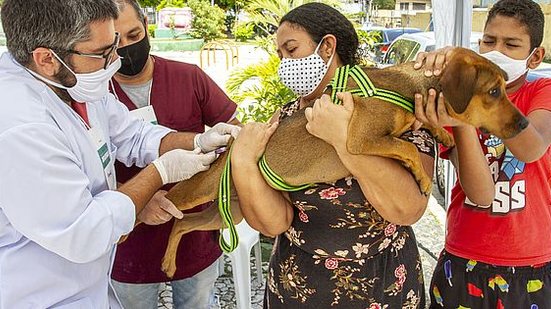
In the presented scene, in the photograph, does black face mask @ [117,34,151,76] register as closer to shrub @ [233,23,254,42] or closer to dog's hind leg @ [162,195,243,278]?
dog's hind leg @ [162,195,243,278]

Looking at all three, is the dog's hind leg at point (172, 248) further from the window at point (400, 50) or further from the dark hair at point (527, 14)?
the window at point (400, 50)

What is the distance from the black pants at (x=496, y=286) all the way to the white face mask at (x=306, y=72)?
975 mm

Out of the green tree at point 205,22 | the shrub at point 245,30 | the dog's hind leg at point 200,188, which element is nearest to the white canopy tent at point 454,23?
the dog's hind leg at point 200,188

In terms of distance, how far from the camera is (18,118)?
1597mm

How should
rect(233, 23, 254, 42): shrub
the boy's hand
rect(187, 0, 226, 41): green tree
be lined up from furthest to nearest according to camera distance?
1. rect(187, 0, 226, 41): green tree
2. rect(233, 23, 254, 42): shrub
3. the boy's hand

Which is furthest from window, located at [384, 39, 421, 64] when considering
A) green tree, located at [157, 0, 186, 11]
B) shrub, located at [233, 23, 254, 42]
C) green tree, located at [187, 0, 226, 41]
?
green tree, located at [157, 0, 186, 11]

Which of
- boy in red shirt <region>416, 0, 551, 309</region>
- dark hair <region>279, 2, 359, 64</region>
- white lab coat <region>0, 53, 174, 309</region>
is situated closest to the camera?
white lab coat <region>0, 53, 174, 309</region>

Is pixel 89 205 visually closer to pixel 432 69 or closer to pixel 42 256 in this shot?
pixel 42 256

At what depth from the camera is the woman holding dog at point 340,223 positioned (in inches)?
70.5

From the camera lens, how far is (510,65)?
227 centimetres

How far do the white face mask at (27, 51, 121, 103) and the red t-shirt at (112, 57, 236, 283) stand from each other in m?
0.70

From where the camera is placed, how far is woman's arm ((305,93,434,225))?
1746 millimetres

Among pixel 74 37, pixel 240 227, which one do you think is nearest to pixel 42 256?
pixel 74 37

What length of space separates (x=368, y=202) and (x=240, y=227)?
7.22 feet
